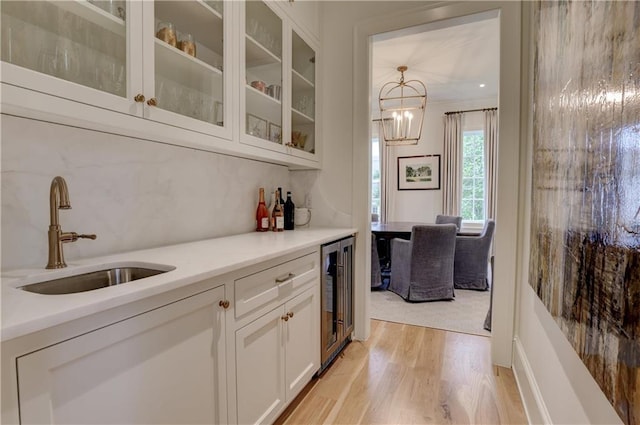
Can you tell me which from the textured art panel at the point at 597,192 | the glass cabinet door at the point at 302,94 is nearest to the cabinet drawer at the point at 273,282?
the glass cabinet door at the point at 302,94

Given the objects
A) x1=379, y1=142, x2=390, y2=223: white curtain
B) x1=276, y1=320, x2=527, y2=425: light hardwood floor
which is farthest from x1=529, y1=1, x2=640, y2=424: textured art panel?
x1=379, y1=142, x2=390, y2=223: white curtain

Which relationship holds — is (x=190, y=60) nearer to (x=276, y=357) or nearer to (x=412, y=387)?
(x=276, y=357)

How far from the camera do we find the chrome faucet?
41.8 inches

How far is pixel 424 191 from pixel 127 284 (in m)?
5.46

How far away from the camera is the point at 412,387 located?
6.22 ft

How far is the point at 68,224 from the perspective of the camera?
1.22 meters

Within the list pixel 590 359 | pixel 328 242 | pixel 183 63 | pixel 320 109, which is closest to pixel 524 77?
pixel 320 109

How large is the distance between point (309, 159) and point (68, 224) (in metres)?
1.55

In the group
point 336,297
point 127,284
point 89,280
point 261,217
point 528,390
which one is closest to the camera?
point 127,284

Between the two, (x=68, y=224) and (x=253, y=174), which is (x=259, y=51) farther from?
(x=68, y=224)

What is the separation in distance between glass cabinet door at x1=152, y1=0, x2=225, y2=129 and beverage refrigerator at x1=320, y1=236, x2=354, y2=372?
40.7 inches

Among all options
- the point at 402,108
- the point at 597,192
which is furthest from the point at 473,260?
the point at 597,192

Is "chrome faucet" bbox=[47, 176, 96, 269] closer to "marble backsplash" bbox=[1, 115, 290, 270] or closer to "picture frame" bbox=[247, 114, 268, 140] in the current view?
"marble backsplash" bbox=[1, 115, 290, 270]

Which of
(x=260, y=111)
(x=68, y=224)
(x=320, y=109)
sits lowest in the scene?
(x=68, y=224)
